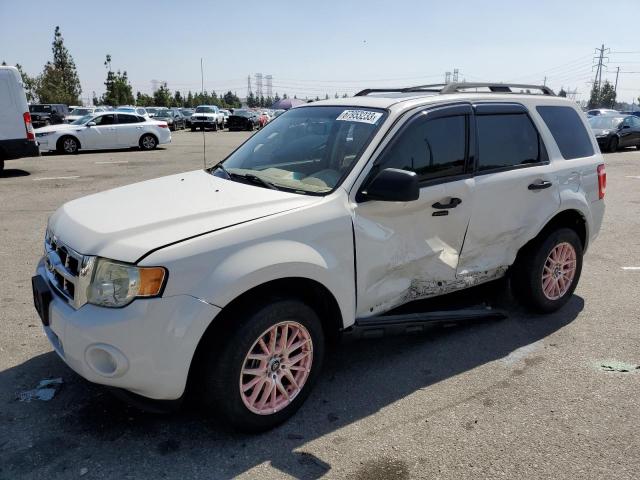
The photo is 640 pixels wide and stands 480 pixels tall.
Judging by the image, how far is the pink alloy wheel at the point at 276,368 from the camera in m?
2.91

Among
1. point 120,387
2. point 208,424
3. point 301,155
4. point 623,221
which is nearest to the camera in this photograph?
point 120,387

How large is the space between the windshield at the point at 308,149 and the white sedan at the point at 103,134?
17.5 meters

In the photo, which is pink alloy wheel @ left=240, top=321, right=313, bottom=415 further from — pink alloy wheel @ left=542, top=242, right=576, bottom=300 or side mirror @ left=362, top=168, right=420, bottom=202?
pink alloy wheel @ left=542, top=242, right=576, bottom=300

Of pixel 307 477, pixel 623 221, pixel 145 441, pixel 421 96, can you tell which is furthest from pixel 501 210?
pixel 623 221

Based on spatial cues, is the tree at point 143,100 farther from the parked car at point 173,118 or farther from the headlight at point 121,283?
the headlight at point 121,283

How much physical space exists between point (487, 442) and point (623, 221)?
707cm

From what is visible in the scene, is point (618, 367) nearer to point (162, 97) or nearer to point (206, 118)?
point (206, 118)

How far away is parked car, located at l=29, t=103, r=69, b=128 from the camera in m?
31.7

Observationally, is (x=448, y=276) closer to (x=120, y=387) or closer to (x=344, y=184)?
(x=344, y=184)

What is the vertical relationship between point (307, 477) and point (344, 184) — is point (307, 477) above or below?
below

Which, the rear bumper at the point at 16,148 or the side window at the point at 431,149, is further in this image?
the rear bumper at the point at 16,148

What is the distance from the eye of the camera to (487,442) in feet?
9.77

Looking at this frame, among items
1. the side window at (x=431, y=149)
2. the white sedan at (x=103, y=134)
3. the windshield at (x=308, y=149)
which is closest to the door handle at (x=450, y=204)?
the side window at (x=431, y=149)

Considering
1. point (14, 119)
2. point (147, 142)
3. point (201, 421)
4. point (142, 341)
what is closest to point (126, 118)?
point (147, 142)
